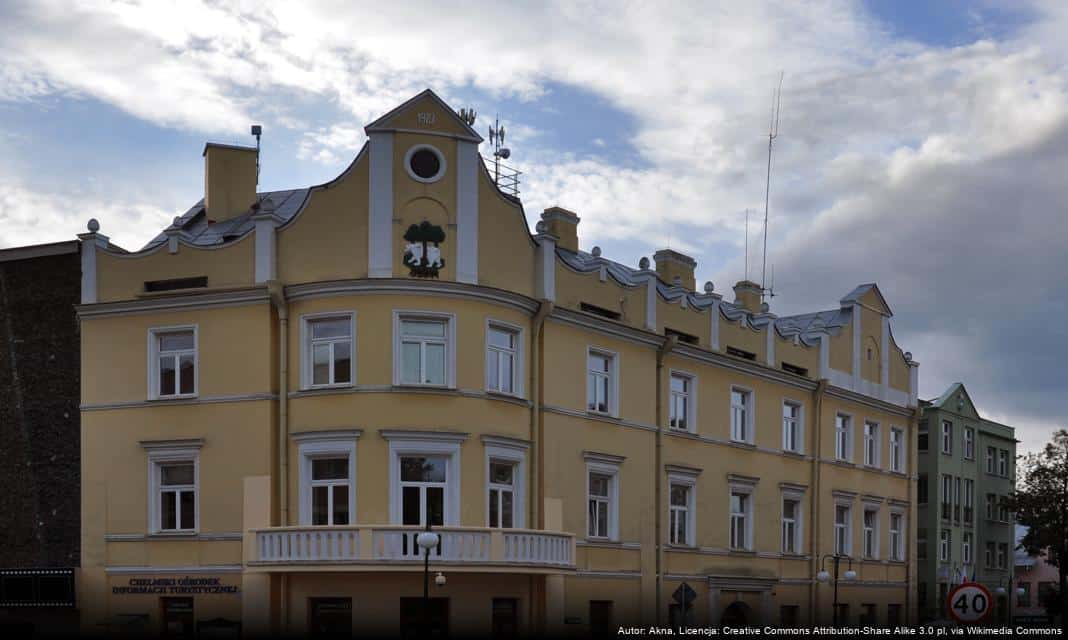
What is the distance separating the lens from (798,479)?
46.5 metres

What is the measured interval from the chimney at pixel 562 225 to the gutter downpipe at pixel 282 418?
11803mm

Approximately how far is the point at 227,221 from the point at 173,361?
17.7ft

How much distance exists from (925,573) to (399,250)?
3883 centimetres

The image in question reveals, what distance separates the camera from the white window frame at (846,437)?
1932 inches

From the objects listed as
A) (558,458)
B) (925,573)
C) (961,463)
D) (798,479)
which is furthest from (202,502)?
(961,463)

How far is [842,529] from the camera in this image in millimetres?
48969

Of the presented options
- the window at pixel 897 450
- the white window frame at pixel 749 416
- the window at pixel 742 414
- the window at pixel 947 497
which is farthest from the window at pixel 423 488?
the window at pixel 947 497

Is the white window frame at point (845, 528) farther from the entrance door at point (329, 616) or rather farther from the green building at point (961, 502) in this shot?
the entrance door at point (329, 616)

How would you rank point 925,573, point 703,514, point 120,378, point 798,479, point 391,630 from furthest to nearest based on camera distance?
point 925,573
point 798,479
point 703,514
point 120,378
point 391,630

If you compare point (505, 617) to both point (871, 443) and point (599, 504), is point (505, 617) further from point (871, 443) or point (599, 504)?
point (871, 443)

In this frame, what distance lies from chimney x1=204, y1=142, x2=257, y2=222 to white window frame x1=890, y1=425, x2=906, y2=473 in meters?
26.7

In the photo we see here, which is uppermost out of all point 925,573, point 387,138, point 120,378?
point 387,138

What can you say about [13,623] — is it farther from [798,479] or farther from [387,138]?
[798,479]

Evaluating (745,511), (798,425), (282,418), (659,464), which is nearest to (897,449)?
(798,425)
